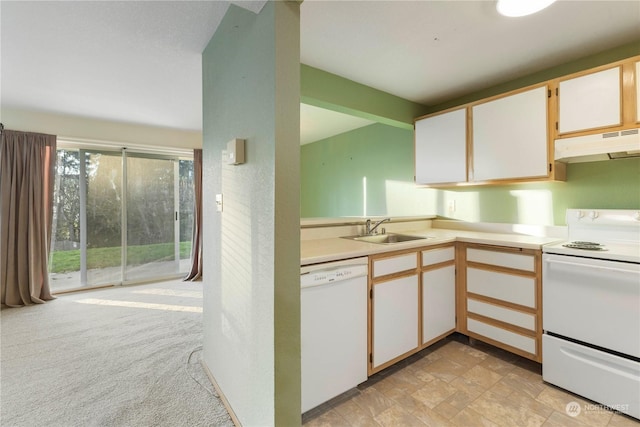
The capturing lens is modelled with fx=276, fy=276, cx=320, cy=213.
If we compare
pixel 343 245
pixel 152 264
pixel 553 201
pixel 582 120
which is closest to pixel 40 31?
pixel 343 245

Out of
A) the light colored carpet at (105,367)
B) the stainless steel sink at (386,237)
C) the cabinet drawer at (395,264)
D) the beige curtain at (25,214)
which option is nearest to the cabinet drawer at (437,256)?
the cabinet drawer at (395,264)

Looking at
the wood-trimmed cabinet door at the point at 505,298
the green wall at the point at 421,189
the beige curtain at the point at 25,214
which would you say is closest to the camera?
the wood-trimmed cabinet door at the point at 505,298

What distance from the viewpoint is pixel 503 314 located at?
2068 mm

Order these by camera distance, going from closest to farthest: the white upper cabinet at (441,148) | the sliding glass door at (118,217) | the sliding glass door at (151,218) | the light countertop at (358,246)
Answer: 1. the light countertop at (358,246)
2. the white upper cabinet at (441,148)
3. the sliding glass door at (118,217)
4. the sliding glass door at (151,218)

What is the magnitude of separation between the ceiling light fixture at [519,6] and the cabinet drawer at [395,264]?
151 centimetres

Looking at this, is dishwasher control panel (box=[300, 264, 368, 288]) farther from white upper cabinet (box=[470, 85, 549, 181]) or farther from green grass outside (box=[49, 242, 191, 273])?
green grass outside (box=[49, 242, 191, 273])

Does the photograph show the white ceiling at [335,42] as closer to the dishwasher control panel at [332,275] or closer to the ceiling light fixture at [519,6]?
the ceiling light fixture at [519,6]

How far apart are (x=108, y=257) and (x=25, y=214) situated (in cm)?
108

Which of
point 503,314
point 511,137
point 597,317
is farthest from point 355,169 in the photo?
point 597,317

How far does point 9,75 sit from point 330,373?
11.5 feet

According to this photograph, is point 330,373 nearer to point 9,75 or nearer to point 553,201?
point 553,201

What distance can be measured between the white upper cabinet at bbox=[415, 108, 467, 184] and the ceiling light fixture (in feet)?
3.69

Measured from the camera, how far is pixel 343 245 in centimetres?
190

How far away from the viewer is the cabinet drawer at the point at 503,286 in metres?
1.94
